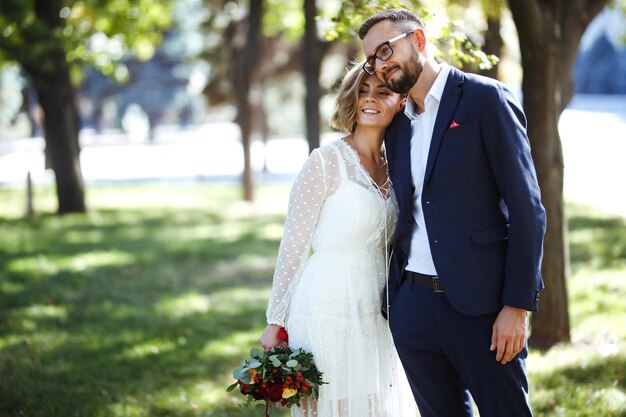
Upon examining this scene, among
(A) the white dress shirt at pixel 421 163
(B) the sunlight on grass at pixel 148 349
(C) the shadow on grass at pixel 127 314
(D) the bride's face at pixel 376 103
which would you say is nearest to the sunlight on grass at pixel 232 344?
(C) the shadow on grass at pixel 127 314

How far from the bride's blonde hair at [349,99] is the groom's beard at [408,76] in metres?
0.45

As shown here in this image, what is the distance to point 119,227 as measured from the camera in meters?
14.7

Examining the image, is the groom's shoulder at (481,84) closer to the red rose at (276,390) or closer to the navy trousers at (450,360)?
the navy trousers at (450,360)

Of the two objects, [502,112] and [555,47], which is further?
[555,47]

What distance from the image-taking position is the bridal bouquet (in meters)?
3.36

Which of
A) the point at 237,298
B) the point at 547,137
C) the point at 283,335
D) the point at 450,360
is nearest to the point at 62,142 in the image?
Answer: the point at 237,298

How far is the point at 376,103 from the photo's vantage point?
142 inches

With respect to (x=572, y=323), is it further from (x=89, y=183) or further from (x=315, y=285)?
(x=89, y=183)

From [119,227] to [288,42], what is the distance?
11349 mm

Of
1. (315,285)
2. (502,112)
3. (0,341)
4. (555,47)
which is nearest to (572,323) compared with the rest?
(555,47)

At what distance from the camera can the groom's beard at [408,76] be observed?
3.18 metres

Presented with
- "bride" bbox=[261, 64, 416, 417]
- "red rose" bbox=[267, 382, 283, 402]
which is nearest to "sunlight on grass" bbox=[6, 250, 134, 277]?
"bride" bbox=[261, 64, 416, 417]

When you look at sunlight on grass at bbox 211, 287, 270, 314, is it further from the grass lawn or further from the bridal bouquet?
the bridal bouquet

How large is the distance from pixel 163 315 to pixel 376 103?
217 inches
